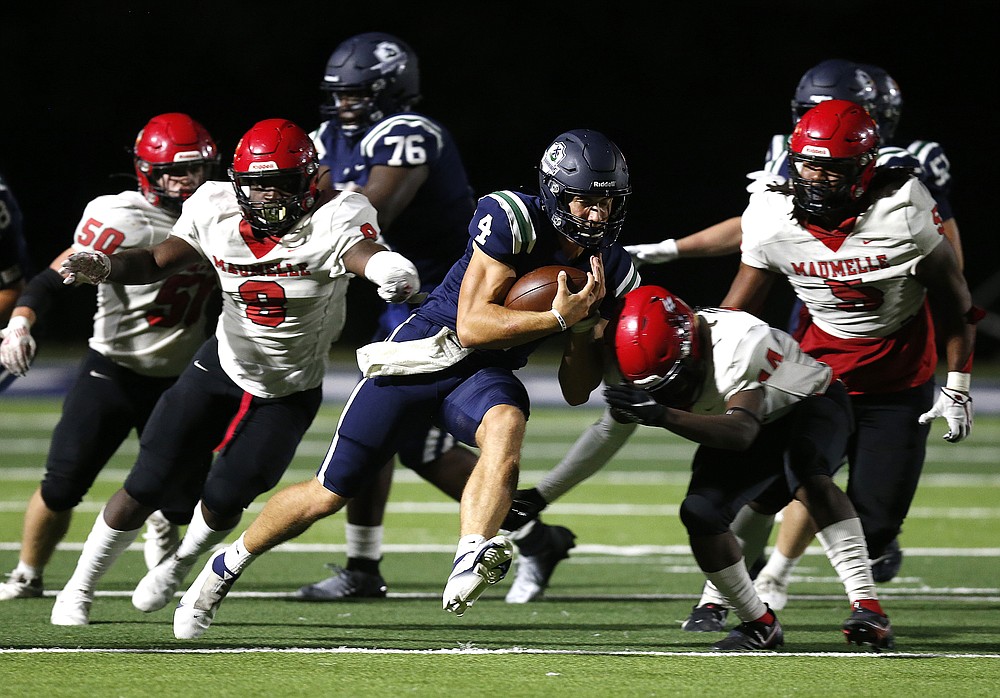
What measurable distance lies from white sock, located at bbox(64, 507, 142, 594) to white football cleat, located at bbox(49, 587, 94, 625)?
17 millimetres

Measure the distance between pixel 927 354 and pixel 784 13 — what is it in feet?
46.4

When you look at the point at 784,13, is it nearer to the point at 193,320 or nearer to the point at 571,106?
the point at 571,106

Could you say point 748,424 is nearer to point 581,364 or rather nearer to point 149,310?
point 581,364

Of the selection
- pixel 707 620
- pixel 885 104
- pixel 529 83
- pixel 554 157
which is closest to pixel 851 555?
pixel 707 620

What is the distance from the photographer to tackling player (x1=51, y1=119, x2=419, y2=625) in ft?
13.6

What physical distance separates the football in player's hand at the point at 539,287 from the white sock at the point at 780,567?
1.59 m

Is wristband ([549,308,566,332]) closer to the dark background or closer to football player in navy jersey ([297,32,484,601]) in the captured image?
football player in navy jersey ([297,32,484,601])

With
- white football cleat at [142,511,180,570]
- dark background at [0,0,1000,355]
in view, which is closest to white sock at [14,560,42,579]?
white football cleat at [142,511,180,570]

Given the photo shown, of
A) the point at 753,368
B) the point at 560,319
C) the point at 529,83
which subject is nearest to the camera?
the point at 560,319

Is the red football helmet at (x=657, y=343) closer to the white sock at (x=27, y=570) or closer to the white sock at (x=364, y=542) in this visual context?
the white sock at (x=364, y=542)

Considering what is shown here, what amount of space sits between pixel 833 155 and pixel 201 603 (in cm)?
232

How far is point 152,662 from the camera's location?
3545mm

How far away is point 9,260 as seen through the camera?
524cm

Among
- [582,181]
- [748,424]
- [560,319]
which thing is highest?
[582,181]
